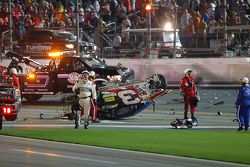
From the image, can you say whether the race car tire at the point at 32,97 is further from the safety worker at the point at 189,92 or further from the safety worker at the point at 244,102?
the safety worker at the point at 244,102

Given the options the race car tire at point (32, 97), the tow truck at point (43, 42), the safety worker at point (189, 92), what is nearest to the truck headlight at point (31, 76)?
the race car tire at point (32, 97)

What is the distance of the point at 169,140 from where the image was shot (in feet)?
64.8

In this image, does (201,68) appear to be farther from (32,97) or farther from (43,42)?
(43,42)

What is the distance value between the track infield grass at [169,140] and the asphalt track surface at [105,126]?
592mm

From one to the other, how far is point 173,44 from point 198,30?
171 cm

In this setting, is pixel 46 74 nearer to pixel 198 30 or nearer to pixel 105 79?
pixel 105 79

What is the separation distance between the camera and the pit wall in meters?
33.8

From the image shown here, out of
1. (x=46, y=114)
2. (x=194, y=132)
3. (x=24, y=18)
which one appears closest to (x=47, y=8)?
(x=24, y=18)

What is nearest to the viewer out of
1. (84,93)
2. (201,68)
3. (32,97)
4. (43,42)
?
(84,93)

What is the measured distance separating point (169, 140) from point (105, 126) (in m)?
4.79

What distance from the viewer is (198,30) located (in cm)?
3628

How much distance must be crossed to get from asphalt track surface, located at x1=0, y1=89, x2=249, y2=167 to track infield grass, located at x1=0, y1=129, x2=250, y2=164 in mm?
592

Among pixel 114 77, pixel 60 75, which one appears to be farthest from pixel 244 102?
pixel 60 75

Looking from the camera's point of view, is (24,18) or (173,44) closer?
(173,44)
